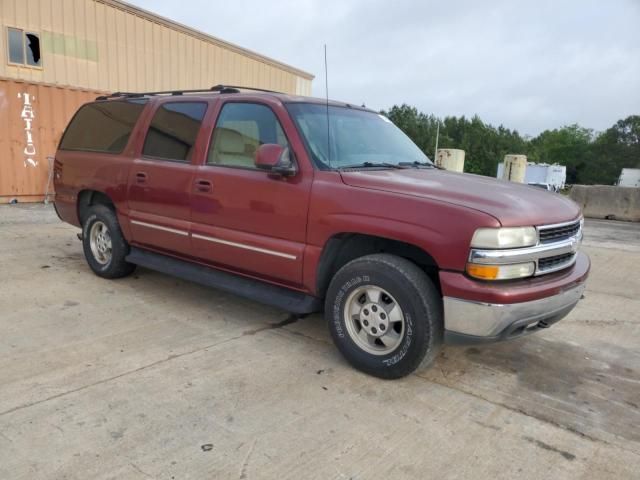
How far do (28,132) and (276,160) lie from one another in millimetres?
10245

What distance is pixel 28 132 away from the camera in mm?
11375

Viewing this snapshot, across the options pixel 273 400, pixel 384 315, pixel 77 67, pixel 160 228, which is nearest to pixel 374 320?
pixel 384 315

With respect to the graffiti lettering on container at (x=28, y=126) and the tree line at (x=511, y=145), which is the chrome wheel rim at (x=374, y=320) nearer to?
the graffiti lettering on container at (x=28, y=126)

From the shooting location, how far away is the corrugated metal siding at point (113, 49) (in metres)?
12.6

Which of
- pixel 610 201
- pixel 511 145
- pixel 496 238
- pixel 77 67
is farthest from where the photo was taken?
pixel 511 145

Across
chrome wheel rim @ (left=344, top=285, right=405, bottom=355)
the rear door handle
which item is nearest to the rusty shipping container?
the rear door handle

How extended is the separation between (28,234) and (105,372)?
5614 mm

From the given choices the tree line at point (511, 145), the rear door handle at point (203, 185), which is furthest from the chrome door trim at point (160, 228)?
the tree line at point (511, 145)

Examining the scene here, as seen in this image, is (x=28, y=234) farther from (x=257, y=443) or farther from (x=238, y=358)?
(x=257, y=443)

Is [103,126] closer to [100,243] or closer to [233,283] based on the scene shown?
[100,243]

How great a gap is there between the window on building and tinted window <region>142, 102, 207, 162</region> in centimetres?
1016

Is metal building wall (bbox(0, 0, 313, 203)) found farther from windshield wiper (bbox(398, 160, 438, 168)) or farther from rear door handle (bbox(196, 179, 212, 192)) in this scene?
windshield wiper (bbox(398, 160, 438, 168))

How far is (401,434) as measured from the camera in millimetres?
2734

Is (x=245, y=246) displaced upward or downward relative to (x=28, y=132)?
downward
